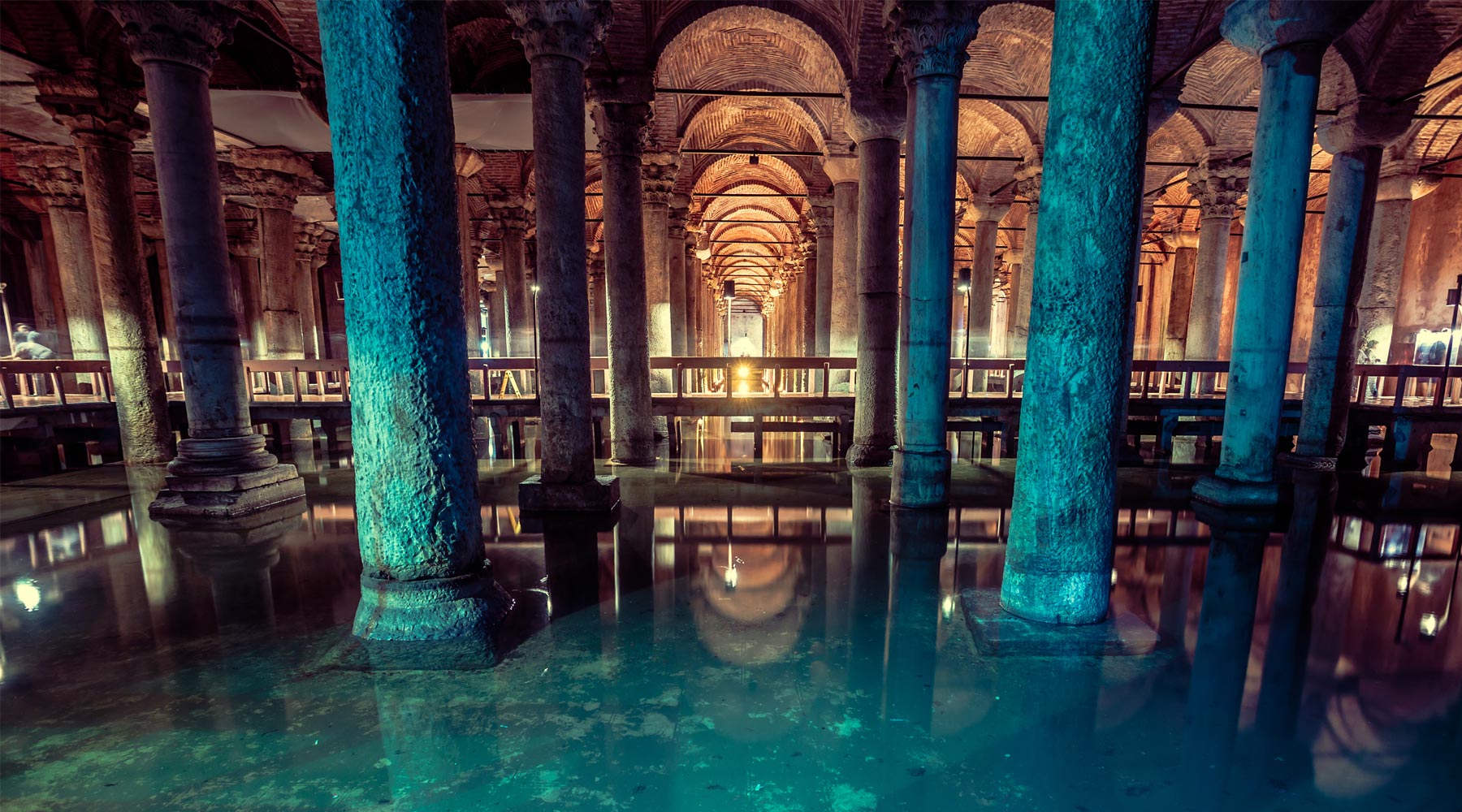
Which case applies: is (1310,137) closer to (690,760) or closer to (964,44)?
(964,44)

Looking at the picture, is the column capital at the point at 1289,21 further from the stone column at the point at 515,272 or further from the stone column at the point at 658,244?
the stone column at the point at 515,272

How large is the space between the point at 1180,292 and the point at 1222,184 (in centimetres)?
836

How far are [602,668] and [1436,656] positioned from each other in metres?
4.49

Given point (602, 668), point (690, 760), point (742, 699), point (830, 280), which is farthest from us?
point (830, 280)

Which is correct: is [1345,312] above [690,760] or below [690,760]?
above

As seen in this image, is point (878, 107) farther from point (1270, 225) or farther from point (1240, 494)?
point (1240, 494)

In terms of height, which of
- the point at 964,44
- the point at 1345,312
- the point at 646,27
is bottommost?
the point at 1345,312

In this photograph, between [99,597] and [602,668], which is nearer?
[602,668]

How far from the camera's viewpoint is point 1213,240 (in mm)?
12234

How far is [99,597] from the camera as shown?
158 inches

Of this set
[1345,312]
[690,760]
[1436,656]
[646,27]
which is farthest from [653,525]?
[1345,312]

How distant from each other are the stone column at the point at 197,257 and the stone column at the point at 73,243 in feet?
21.6

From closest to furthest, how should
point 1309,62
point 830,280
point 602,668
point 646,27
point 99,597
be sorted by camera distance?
point 602,668 < point 99,597 < point 1309,62 < point 646,27 < point 830,280

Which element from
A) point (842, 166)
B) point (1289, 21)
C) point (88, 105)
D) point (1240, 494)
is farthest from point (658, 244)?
point (1240, 494)
